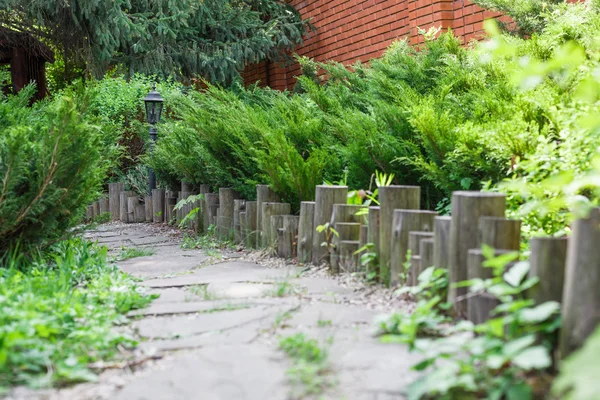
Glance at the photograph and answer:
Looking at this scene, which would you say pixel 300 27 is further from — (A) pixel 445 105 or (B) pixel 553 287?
(B) pixel 553 287

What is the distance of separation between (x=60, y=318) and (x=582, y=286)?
2.09 m

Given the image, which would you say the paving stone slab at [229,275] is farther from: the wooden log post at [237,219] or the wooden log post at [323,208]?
the wooden log post at [237,219]

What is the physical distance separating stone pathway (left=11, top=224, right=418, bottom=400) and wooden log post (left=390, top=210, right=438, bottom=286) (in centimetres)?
25

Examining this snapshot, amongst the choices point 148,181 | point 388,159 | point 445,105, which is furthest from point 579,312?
point 148,181

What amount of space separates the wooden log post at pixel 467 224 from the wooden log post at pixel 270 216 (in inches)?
90.3

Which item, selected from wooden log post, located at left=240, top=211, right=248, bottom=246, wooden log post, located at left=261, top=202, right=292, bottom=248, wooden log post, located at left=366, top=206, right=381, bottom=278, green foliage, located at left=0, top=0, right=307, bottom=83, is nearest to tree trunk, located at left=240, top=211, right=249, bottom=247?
wooden log post, located at left=240, top=211, right=248, bottom=246

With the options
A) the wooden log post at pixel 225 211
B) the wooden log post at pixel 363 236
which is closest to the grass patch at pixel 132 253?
the wooden log post at pixel 225 211

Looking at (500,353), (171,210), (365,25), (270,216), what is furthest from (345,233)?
(365,25)

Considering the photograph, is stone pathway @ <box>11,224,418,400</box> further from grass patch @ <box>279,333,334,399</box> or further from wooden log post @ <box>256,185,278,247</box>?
wooden log post @ <box>256,185,278,247</box>

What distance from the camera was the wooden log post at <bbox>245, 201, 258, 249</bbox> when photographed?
211 inches

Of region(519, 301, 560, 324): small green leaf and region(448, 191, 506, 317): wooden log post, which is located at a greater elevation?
region(448, 191, 506, 317): wooden log post

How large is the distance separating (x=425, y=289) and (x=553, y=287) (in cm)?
91

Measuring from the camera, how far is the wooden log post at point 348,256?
3913mm

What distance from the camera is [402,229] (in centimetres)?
338
